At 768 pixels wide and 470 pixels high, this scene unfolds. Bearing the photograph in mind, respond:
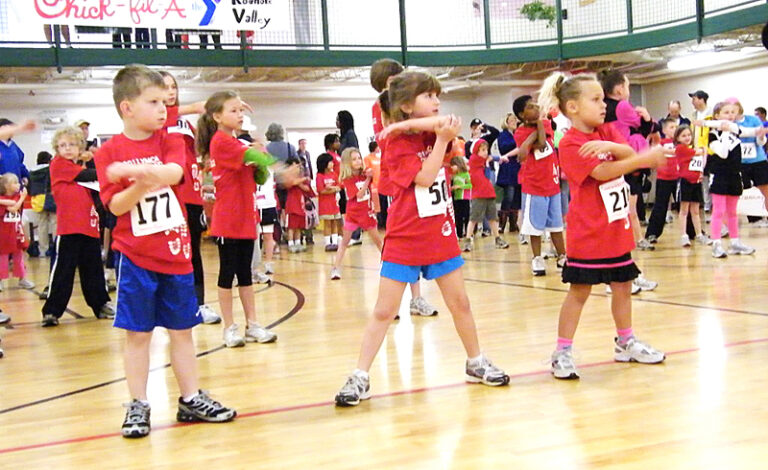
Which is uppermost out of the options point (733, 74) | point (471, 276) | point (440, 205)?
point (733, 74)

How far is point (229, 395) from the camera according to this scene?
4.18 metres

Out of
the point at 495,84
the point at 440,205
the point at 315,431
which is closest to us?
the point at 315,431

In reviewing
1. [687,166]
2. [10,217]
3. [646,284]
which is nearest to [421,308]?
[646,284]

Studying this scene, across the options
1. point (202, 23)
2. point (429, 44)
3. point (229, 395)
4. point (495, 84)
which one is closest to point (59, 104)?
point (202, 23)

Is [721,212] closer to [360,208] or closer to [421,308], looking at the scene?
[360,208]

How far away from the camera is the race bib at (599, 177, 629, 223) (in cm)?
416

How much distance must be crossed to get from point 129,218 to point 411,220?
123cm

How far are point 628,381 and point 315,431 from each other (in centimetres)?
151

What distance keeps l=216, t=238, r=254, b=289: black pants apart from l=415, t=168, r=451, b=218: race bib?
6.58 feet

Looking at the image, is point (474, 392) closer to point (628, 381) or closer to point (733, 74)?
point (628, 381)

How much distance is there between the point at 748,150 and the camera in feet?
30.8

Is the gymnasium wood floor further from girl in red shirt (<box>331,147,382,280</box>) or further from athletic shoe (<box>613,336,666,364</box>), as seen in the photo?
girl in red shirt (<box>331,147,382,280</box>)

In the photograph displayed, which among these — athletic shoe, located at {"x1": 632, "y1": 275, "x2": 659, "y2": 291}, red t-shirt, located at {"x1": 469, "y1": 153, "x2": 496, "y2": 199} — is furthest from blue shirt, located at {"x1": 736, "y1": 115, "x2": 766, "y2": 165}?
red t-shirt, located at {"x1": 469, "y1": 153, "x2": 496, "y2": 199}

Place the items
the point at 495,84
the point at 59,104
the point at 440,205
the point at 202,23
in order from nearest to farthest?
1. the point at 440,205
2. the point at 202,23
3. the point at 59,104
4. the point at 495,84
